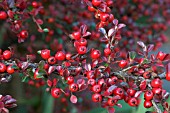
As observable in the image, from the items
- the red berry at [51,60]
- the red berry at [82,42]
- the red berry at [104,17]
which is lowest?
the red berry at [51,60]

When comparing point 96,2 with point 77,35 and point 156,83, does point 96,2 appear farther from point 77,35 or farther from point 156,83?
point 156,83

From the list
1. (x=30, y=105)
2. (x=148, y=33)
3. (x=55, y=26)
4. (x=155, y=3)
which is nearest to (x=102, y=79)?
(x=55, y=26)

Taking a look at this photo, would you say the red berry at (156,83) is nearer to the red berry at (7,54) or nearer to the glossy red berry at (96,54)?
the glossy red berry at (96,54)

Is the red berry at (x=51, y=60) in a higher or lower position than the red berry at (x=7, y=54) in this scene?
lower

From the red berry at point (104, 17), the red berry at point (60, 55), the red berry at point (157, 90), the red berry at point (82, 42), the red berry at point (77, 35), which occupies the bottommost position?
the red berry at point (157, 90)

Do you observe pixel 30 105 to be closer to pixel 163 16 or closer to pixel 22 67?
pixel 163 16

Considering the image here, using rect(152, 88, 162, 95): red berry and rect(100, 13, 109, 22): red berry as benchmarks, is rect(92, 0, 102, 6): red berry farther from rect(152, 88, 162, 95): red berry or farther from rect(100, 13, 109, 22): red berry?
rect(152, 88, 162, 95): red berry

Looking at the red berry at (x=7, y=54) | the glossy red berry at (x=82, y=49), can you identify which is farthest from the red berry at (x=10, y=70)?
the glossy red berry at (x=82, y=49)

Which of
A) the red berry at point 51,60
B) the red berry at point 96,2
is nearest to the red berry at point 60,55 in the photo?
the red berry at point 51,60

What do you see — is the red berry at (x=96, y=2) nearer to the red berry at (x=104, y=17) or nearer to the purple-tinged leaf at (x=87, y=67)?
the red berry at (x=104, y=17)

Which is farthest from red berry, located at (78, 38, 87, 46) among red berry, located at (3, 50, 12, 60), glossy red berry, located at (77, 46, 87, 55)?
red berry, located at (3, 50, 12, 60)

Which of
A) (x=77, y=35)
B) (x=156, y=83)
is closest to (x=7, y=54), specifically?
(x=77, y=35)
